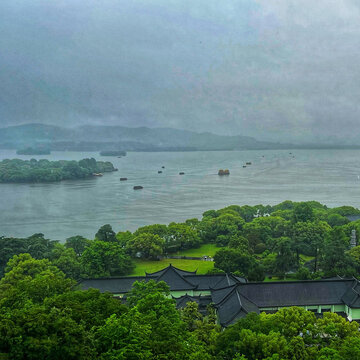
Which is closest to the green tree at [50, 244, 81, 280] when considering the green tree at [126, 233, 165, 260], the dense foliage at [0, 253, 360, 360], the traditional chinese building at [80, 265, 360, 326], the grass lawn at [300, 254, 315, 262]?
the traditional chinese building at [80, 265, 360, 326]

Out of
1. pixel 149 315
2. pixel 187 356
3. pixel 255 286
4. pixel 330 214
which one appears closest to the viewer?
pixel 187 356

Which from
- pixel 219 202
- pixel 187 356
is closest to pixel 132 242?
pixel 187 356

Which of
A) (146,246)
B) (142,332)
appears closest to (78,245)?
(146,246)

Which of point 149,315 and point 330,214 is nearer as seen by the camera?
point 149,315

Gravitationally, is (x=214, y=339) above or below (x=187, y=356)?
below

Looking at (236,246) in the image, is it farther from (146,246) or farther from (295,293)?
(295,293)

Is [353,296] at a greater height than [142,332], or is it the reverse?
[142,332]

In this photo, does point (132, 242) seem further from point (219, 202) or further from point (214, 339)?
point (219, 202)

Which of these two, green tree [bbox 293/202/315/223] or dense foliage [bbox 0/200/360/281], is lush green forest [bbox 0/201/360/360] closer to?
dense foliage [bbox 0/200/360/281]
